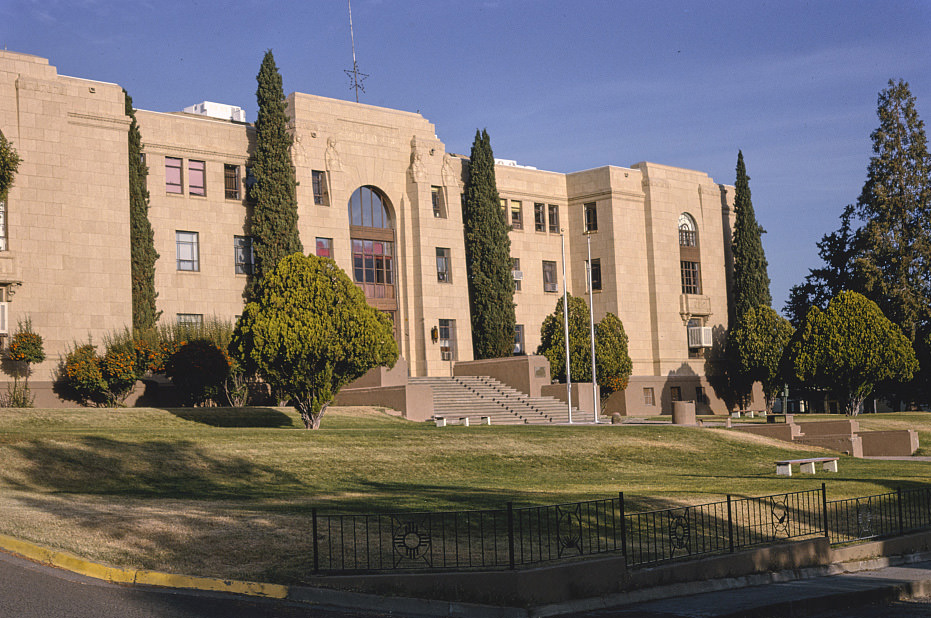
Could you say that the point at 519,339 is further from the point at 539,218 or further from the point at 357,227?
the point at 357,227

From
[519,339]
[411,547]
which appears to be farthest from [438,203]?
[411,547]

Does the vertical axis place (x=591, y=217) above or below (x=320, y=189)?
below

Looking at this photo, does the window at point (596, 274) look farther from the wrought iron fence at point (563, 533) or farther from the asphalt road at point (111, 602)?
the asphalt road at point (111, 602)

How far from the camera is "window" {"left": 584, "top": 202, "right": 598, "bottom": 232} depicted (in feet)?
191

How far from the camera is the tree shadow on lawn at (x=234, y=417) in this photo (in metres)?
35.0

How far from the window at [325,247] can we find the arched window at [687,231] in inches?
889

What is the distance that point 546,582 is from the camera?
42.4 ft

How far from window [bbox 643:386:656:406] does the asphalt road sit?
4500 cm

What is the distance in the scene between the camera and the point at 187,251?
44.7 m

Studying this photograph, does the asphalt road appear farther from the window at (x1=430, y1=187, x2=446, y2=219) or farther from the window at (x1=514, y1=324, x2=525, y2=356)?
the window at (x1=514, y1=324, x2=525, y2=356)

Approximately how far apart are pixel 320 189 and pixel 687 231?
2365 centimetres

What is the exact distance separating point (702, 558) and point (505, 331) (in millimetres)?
37716

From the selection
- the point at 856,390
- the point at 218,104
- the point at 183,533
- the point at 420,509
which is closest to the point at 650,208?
the point at 856,390

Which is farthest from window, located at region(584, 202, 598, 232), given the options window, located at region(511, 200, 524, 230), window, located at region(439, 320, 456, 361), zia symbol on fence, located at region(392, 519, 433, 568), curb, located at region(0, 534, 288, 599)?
curb, located at region(0, 534, 288, 599)
